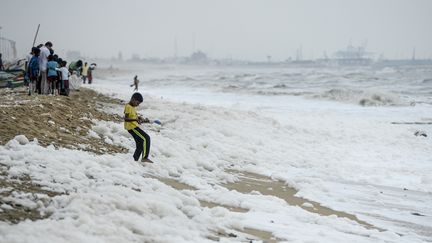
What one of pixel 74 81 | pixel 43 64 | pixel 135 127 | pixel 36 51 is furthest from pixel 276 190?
pixel 74 81

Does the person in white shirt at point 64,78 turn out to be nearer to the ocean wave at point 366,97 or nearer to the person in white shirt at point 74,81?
the person in white shirt at point 74,81

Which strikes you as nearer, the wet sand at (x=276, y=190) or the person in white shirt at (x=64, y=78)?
the wet sand at (x=276, y=190)

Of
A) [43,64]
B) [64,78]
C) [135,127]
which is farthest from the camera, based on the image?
[64,78]

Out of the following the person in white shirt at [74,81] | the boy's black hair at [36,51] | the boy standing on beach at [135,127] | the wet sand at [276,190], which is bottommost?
the wet sand at [276,190]

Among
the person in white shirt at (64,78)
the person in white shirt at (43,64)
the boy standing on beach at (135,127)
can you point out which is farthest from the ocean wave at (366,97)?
the boy standing on beach at (135,127)

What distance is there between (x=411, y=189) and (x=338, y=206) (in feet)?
9.75

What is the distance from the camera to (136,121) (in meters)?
9.10

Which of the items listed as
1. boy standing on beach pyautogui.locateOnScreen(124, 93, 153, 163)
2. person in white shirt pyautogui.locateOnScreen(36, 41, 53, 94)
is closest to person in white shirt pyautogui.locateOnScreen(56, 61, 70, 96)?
person in white shirt pyautogui.locateOnScreen(36, 41, 53, 94)

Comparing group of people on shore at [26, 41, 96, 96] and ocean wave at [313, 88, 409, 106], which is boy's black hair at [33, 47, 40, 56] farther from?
ocean wave at [313, 88, 409, 106]

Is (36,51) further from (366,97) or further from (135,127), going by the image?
(366,97)

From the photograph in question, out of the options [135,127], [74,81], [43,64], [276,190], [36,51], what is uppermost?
[36,51]

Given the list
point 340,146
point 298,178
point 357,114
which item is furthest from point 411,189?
point 357,114

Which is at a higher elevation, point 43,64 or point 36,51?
point 36,51

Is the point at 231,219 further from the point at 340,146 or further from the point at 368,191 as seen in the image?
the point at 340,146
